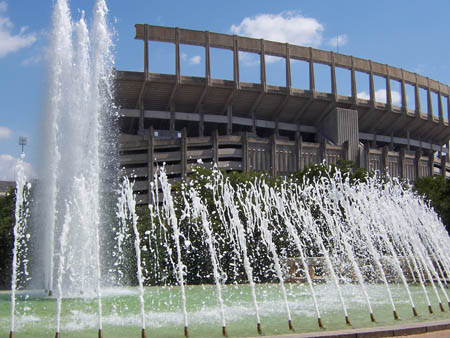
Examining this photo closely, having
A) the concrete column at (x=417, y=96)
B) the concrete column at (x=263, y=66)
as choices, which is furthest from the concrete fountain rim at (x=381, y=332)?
the concrete column at (x=417, y=96)

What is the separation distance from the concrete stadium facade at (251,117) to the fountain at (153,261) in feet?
72.3

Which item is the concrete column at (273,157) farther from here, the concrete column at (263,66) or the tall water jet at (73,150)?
the tall water jet at (73,150)

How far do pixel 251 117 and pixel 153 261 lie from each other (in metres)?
33.3

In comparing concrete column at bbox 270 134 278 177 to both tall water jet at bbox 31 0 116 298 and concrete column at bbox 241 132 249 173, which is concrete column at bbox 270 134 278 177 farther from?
tall water jet at bbox 31 0 116 298

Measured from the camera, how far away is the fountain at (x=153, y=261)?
29.1ft

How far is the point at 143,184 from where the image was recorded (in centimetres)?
4688

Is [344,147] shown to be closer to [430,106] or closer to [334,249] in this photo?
→ [430,106]

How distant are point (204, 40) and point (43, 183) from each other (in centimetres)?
3555

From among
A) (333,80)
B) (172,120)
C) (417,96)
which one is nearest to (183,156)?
(172,120)

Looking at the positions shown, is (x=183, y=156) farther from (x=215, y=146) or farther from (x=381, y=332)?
(x=381, y=332)

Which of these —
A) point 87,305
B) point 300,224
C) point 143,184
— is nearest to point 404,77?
point 143,184

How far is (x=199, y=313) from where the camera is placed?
9898 mm

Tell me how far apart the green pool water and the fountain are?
0.10ft

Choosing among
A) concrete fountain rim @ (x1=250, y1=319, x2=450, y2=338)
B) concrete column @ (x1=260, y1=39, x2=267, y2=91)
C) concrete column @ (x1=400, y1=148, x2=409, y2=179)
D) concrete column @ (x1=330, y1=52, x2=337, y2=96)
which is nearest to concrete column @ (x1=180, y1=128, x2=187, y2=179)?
concrete column @ (x1=260, y1=39, x2=267, y2=91)
